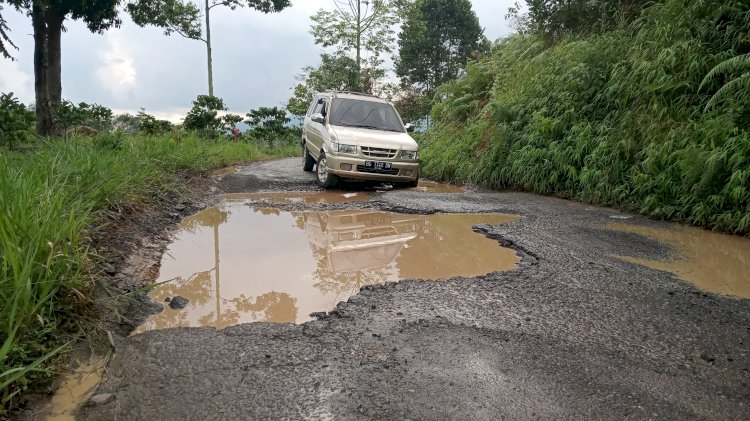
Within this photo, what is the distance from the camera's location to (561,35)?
36.3 feet

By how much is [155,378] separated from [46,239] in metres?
1.11

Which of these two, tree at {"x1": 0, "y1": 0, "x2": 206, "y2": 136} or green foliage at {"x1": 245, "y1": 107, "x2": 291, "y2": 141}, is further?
green foliage at {"x1": 245, "y1": 107, "x2": 291, "y2": 141}

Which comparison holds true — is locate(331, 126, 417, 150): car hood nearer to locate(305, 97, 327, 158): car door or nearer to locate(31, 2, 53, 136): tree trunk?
locate(305, 97, 327, 158): car door

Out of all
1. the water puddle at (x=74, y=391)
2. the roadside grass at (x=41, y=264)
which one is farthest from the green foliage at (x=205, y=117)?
the water puddle at (x=74, y=391)

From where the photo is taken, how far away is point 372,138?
8070 mm

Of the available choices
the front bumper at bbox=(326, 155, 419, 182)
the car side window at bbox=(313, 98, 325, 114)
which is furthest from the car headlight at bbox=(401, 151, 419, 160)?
the car side window at bbox=(313, 98, 325, 114)

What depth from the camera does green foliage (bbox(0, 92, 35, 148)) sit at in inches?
303

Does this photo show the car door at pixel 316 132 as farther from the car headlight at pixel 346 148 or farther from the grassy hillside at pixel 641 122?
the grassy hillside at pixel 641 122

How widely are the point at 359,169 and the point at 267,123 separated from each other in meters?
15.6

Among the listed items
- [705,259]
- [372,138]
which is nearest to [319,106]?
[372,138]

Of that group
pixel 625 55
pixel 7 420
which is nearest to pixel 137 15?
pixel 625 55

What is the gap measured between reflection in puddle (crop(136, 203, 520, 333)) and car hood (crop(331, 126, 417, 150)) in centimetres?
209

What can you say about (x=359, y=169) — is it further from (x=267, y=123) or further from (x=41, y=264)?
(x=267, y=123)

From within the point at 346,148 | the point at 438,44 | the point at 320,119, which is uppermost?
the point at 438,44
